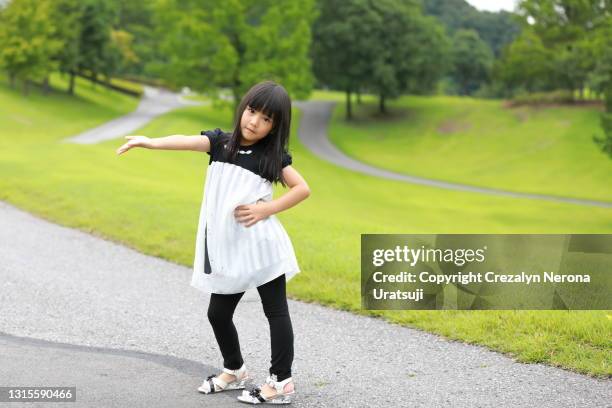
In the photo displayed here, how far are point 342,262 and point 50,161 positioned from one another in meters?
15.9

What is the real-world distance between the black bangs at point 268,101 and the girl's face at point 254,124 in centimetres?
4

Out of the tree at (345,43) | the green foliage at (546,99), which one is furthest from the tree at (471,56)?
the tree at (345,43)

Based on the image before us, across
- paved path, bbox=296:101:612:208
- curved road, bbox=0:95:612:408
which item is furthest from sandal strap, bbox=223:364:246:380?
paved path, bbox=296:101:612:208

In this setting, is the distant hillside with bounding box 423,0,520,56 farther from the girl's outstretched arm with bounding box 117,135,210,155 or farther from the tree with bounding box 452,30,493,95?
the girl's outstretched arm with bounding box 117,135,210,155

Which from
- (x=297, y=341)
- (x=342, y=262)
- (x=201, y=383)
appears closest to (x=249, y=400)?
(x=201, y=383)

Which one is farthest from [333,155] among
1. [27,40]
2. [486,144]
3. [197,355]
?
[197,355]

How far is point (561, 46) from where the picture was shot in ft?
180

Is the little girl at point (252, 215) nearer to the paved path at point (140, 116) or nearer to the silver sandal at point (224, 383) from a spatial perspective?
the silver sandal at point (224, 383)

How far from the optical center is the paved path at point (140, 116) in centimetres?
3978

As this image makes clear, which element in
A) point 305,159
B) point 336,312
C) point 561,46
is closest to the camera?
point 336,312

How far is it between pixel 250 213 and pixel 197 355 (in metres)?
1.82

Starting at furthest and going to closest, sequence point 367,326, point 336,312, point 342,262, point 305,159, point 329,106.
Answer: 1. point 329,106
2. point 305,159
3. point 342,262
4. point 336,312
5. point 367,326

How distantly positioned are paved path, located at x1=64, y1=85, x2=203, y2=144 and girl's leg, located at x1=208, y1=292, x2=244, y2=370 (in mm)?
33269

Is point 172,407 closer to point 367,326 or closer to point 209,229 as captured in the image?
point 209,229
